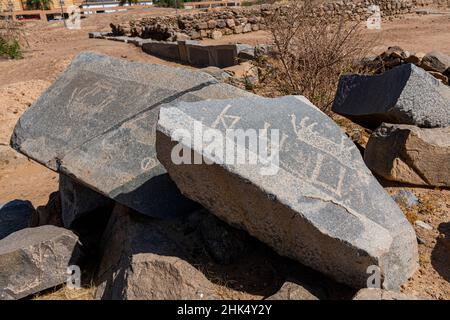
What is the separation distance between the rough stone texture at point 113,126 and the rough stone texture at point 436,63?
3.83m

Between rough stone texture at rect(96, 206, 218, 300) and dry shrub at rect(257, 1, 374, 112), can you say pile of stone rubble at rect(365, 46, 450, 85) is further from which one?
rough stone texture at rect(96, 206, 218, 300)

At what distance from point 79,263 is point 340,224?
1.89 metres

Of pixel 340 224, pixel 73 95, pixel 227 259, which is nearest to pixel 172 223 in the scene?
pixel 227 259

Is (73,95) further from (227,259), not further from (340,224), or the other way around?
(340,224)

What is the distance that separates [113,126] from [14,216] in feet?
5.10

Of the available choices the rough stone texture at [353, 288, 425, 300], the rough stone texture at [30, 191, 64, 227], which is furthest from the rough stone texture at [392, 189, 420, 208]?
the rough stone texture at [30, 191, 64, 227]

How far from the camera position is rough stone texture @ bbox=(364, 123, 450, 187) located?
9.69ft

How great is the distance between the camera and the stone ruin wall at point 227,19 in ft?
43.9

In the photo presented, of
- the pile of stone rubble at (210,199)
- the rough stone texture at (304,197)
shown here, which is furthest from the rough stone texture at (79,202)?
the rough stone texture at (304,197)

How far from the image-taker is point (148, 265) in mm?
2311

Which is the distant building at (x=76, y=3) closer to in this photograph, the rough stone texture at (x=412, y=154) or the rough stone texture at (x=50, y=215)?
the rough stone texture at (x=50, y=215)

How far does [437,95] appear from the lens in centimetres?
309

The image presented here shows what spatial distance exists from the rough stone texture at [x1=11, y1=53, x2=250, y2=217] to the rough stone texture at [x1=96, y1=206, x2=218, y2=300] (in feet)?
0.52

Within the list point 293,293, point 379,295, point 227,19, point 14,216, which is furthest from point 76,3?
point 379,295
